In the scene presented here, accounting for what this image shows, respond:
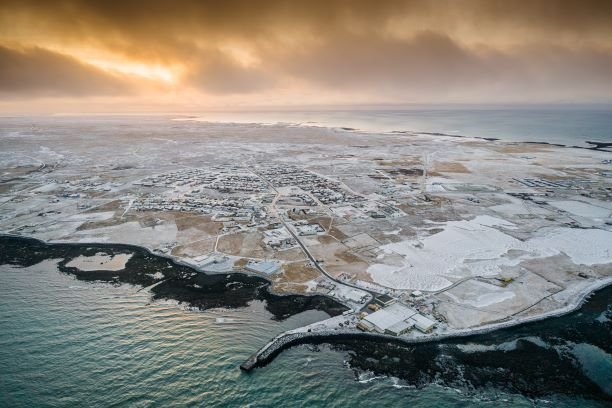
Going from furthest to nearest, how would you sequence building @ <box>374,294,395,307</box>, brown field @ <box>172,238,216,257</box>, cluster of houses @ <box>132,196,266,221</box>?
1. cluster of houses @ <box>132,196,266,221</box>
2. brown field @ <box>172,238,216,257</box>
3. building @ <box>374,294,395,307</box>

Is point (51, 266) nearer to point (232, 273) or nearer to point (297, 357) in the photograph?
point (232, 273)

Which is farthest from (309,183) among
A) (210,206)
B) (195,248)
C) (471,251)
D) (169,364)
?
(169,364)

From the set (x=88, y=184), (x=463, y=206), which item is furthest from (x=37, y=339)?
(x=463, y=206)

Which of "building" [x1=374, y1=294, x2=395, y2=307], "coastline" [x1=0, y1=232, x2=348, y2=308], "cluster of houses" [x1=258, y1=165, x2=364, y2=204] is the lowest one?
"building" [x1=374, y1=294, x2=395, y2=307]

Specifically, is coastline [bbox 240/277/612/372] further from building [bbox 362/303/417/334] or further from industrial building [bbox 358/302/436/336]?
building [bbox 362/303/417/334]

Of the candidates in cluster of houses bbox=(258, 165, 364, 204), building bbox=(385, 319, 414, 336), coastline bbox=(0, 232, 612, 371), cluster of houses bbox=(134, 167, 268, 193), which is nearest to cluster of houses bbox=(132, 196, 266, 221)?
cluster of houses bbox=(134, 167, 268, 193)

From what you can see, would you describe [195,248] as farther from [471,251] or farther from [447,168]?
[447,168]

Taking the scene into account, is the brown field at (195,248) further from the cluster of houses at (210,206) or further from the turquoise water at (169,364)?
the turquoise water at (169,364)
